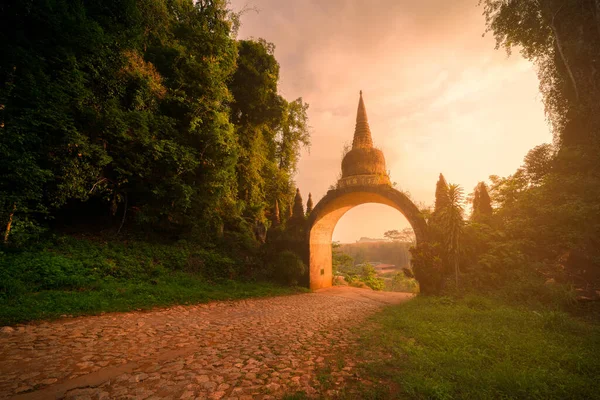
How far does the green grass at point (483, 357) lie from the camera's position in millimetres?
3287

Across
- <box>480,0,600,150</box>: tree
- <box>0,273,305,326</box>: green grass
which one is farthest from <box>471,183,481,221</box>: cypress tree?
<box>0,273,305,326</box>: green grass

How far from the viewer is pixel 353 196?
16594 mm

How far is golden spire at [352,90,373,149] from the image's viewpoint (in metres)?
18.1

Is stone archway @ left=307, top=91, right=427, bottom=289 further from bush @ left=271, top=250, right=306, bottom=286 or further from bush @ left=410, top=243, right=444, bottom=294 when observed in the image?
bush @ left=410, top=243, right=444, bottom=294

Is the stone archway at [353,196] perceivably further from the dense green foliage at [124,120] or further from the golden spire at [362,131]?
the dense green foliage at [124,120]

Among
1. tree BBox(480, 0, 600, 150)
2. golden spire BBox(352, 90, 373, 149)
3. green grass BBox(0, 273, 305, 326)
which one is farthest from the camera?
golden spire BBox(352, 90, 373, 149)

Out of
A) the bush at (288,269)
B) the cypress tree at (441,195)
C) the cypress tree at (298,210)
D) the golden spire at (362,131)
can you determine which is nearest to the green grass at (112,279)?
the bush at (288,269)

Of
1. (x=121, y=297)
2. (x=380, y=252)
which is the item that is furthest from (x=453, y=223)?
(x=380, y=252)

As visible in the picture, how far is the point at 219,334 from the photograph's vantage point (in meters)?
5.82

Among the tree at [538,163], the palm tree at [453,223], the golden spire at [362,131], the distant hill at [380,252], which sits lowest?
the distant hill at [380,252]

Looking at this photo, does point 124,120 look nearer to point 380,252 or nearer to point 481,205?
point 481,205

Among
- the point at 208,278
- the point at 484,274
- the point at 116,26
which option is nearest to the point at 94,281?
the point at 208,278

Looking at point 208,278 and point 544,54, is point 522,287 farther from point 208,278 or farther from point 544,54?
point 544,54

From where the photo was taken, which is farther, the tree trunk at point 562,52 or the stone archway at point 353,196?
the stone archway at point 353,196
